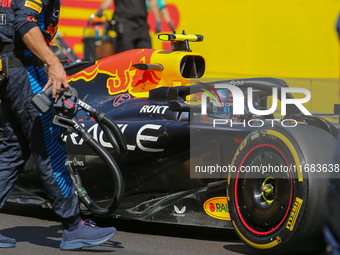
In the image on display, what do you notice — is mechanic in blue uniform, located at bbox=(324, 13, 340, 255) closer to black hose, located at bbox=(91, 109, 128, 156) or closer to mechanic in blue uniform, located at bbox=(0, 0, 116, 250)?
black hose, located at bbox=(91, 109, 128, 156)

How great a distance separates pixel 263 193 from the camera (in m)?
2.99

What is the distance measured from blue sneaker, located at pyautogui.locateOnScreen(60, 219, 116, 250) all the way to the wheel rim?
71cm

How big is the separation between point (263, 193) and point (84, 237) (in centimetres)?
96

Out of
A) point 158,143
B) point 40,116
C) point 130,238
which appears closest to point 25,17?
point 40,116

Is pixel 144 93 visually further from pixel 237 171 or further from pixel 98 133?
pixel 237 171

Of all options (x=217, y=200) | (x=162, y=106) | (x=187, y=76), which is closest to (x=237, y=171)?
(x=217, y=200)

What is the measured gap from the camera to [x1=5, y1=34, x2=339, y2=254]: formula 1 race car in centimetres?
276

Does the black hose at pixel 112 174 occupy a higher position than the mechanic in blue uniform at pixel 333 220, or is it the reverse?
the mechanic in blue uniform at pixel 333 220

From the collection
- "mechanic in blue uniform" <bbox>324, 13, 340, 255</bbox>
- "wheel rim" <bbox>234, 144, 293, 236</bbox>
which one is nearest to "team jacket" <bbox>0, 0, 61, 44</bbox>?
"wheel rim" <bbox>234, 144, 293, 236</bbox>

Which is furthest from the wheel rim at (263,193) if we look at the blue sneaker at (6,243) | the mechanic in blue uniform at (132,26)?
the mechanic in blue uniform at (132,26)

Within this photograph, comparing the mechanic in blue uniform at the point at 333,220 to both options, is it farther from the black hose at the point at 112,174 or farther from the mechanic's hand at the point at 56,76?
the mechanic's hand at the point at 56,76

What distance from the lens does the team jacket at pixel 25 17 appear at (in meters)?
2.90

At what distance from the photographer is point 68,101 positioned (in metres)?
2.97

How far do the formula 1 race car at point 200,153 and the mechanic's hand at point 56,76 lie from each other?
0.14 metres
